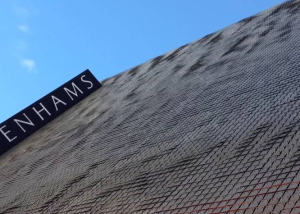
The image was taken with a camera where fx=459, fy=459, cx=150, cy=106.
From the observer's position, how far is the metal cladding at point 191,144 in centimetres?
429

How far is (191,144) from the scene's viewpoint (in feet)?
19.5

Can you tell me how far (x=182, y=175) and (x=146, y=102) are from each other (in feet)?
16.5

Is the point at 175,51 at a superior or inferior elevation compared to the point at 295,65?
superior

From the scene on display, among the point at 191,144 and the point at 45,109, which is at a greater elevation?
the point at 45,109

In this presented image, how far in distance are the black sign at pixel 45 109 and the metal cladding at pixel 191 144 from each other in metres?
0.62

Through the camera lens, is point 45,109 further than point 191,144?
Yes

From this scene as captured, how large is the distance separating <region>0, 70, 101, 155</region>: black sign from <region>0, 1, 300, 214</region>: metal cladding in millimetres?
622

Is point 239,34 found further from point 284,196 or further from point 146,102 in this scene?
point 284,196

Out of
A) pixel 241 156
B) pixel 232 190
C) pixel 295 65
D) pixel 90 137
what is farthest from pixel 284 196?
pixel 90 137

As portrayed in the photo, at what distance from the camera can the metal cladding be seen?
4289mm

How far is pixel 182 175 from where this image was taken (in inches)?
200

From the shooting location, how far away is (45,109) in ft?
48.1

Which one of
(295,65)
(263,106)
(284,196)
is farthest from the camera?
(295,65)

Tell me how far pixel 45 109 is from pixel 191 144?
9.56 metres
